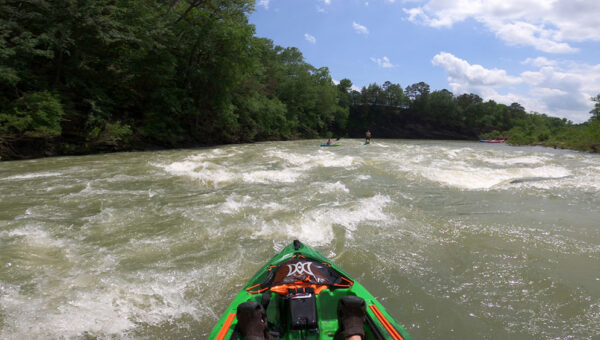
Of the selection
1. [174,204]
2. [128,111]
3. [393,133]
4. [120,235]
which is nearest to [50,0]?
[128,111]

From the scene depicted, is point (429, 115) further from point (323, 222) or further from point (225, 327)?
point (225, 327)

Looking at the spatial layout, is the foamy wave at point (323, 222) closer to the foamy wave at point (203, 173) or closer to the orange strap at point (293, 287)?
the orange strap at point (293, 287)

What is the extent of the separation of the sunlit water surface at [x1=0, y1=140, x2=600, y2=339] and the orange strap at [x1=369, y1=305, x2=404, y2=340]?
0.68 m

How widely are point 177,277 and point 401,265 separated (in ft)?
9.03

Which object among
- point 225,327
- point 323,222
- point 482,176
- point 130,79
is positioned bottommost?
point 323,222

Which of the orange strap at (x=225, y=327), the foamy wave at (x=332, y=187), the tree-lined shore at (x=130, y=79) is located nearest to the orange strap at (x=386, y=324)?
the orange strap at (x=225, y=327)

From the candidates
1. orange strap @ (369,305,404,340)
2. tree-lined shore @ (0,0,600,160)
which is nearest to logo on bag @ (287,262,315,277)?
orange strap @ (369,305,404,340)

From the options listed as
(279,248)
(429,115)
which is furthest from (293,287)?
(429,115)

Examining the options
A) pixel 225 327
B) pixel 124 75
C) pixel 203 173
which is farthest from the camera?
pixel 124 75

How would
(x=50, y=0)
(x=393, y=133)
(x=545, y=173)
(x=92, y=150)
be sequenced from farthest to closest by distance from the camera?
(x=393, y=133) → (x=92, y=150) → (x=50, y=0) → (x=545, y=173)

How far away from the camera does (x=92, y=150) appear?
12984mm

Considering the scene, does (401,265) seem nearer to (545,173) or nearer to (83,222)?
(83,222)

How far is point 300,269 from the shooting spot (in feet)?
8.79

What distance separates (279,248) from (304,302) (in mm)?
2058
